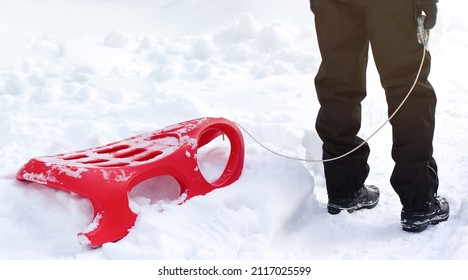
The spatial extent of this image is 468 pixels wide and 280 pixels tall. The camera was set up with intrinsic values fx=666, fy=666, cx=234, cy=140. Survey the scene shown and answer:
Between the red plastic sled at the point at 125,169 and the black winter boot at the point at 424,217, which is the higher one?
the red plastic sled at the point at 125,169

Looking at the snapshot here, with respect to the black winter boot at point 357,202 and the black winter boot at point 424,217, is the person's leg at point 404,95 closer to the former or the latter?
the black winter boot at point 424,217

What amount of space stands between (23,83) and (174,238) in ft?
6.88

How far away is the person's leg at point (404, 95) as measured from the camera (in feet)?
7.32

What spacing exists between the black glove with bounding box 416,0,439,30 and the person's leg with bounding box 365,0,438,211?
1.1 inches

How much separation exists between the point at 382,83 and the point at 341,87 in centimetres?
16

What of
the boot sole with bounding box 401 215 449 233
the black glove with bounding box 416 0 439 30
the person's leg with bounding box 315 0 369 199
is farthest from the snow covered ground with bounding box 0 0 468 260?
the black glove with bounding box 416 0 439 30

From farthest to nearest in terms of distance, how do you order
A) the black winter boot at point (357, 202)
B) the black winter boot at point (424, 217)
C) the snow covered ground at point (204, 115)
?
1. the black winter boot at point (357, 202)
2. the black winter boot at point (424, 217)
3. the snow covered ground at point (204, 115)

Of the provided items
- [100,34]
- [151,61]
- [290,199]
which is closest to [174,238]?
[290,199]

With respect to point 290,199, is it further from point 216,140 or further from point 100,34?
point 100,34

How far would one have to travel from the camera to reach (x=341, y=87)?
8.09 ft

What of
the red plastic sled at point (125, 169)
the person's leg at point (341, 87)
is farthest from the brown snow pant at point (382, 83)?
the red plastic sled at point (125, 169)

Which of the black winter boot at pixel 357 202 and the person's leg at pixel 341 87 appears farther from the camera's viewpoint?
the black winter boot at pixel 357 202

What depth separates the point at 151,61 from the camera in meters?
4.54

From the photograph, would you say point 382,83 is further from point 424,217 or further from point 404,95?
point 424,217
